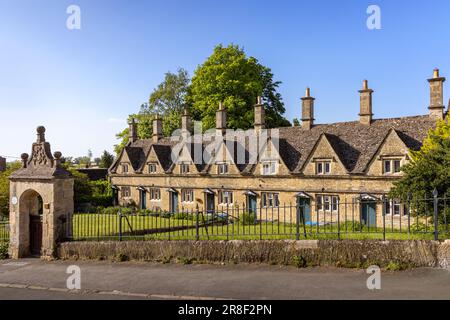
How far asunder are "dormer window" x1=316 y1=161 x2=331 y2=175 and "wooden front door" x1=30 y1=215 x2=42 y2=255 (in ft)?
71.1

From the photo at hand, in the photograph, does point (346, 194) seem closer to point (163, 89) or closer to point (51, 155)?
point (51, 155)

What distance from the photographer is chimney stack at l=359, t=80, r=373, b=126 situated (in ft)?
103

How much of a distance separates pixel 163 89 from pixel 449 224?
46957 millimetres

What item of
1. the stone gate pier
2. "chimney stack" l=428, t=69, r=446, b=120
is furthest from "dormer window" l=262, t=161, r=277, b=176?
the stone gate pier

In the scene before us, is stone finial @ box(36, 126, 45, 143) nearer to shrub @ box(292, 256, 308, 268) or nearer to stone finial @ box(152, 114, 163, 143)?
shrub @ box(292, 256, 308, 268)

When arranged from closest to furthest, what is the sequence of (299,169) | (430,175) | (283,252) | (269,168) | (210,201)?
1. (283,252)
2. (430,175)
3. (299,169)
4. (269,168)
5. (210,201)

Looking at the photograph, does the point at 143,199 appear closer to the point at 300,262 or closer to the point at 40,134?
the point at 40,134

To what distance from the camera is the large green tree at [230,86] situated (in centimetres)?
4350

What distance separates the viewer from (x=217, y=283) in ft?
36.2

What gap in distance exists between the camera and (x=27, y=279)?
43.1 feet

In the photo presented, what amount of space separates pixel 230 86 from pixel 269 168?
1314cm

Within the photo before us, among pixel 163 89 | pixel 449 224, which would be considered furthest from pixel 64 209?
pixel 163 89

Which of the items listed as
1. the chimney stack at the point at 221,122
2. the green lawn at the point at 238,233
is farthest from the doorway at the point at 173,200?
the green lawn at the point at 238,233

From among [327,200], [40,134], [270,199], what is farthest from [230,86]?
[40,134]
